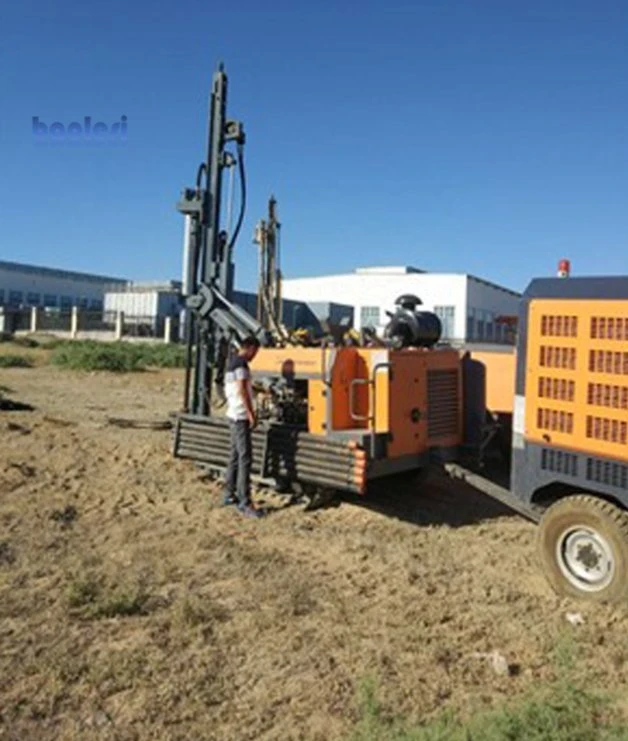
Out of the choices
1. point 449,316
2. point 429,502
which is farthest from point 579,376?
point 449,316

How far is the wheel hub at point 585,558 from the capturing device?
530 centimetres

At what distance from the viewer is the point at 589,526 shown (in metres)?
5.34

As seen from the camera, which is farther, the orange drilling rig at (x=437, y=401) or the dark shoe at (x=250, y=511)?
the dark shoe at (x=250, y=511)

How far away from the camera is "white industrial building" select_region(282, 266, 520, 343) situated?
157 feet

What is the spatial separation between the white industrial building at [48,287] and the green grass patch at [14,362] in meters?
42.7

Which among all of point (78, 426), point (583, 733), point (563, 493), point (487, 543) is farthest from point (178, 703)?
point (78, 426)

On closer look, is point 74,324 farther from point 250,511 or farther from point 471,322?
point 250,511

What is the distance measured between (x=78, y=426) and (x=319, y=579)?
6.75 metres

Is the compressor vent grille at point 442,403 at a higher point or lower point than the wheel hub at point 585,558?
higher

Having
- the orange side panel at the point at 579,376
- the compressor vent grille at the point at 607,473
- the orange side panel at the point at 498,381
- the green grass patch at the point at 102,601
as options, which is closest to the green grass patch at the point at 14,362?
the orange side panel at the point at 498,381

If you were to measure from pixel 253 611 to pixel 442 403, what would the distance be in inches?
133

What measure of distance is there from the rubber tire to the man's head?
344 cm

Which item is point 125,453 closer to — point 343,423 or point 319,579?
point 343,423

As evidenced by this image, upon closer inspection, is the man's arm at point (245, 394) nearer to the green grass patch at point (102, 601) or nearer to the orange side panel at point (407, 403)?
the orange side panel at point (407, 403)
